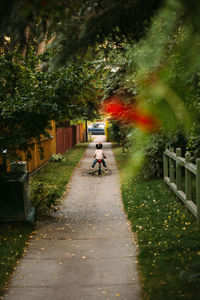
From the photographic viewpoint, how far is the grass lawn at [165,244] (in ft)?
15.1

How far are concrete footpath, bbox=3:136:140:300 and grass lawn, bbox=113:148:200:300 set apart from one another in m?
0.21

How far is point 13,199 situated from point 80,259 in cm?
205

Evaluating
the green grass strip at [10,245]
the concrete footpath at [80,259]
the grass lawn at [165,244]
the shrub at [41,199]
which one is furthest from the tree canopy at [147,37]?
the shrub at [41,199]

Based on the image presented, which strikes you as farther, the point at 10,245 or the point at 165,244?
the point at 10,245

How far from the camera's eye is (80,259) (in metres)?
6.11

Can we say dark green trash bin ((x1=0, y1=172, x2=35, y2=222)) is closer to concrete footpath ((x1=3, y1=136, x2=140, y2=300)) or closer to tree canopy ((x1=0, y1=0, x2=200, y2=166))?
concrete footpath ((x1=3, y1=136, x2=140, y2=300))

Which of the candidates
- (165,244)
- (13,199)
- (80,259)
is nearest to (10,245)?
(13,199)

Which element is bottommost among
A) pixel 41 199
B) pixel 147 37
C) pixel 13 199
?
pixel 41 199

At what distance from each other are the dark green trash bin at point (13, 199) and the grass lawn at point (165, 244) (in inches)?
89.1

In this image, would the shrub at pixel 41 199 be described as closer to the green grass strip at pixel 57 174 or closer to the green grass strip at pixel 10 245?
the green grass strip at pixel 10 245

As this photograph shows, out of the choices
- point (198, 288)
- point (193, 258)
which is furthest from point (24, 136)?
point (198, 288)

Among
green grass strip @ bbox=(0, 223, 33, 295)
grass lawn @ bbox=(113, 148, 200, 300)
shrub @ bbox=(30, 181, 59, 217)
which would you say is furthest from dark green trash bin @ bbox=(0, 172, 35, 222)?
grass lawn @ bbox=(113, 148, 200, 300)

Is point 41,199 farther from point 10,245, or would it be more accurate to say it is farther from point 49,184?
point 49,184

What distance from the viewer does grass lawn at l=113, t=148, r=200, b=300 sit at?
4.59 metres
